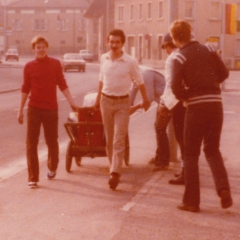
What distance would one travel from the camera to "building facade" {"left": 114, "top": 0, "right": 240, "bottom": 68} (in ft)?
237

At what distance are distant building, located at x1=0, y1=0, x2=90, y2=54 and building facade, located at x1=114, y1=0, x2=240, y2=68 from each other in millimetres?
52048

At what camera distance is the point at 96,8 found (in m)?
101

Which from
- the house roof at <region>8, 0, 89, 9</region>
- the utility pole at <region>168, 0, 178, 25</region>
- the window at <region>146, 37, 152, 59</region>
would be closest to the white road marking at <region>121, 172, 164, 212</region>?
the utility pole at <region>168, 0, 178, 25</region>

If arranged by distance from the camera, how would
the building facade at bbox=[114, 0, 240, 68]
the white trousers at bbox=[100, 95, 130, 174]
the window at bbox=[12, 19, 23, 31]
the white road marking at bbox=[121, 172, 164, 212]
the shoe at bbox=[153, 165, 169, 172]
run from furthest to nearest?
the window at bbox=[12, 19, 23, 31] < the building facade at bbox=[114, 0, 240, 68] < the shoe at bbox=[153, 165, 169, 172] < the white trousers at bbox=[100, 95, 130, 174] < the white road marking at bbox=[121, 172, 164, 212]

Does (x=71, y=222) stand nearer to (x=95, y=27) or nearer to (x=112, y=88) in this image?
(x=112, y=88)

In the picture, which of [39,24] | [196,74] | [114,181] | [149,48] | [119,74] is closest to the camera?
[196,74]

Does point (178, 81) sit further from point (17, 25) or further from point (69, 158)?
point (17, 25)

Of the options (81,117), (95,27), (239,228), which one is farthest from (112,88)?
(95,27)

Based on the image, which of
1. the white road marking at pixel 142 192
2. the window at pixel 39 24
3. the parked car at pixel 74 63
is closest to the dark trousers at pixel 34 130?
the white road marking at pixel 142 192

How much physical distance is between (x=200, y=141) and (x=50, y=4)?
13311 centimetres

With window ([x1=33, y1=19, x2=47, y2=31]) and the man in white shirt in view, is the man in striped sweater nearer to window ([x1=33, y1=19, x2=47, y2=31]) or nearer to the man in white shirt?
the man in white shirt

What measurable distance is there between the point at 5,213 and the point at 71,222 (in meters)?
0.81

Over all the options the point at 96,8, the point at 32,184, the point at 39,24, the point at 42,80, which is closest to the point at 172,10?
the point at 42,80

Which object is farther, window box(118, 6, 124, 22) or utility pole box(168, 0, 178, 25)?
window box(118, 6, 124, 22)
